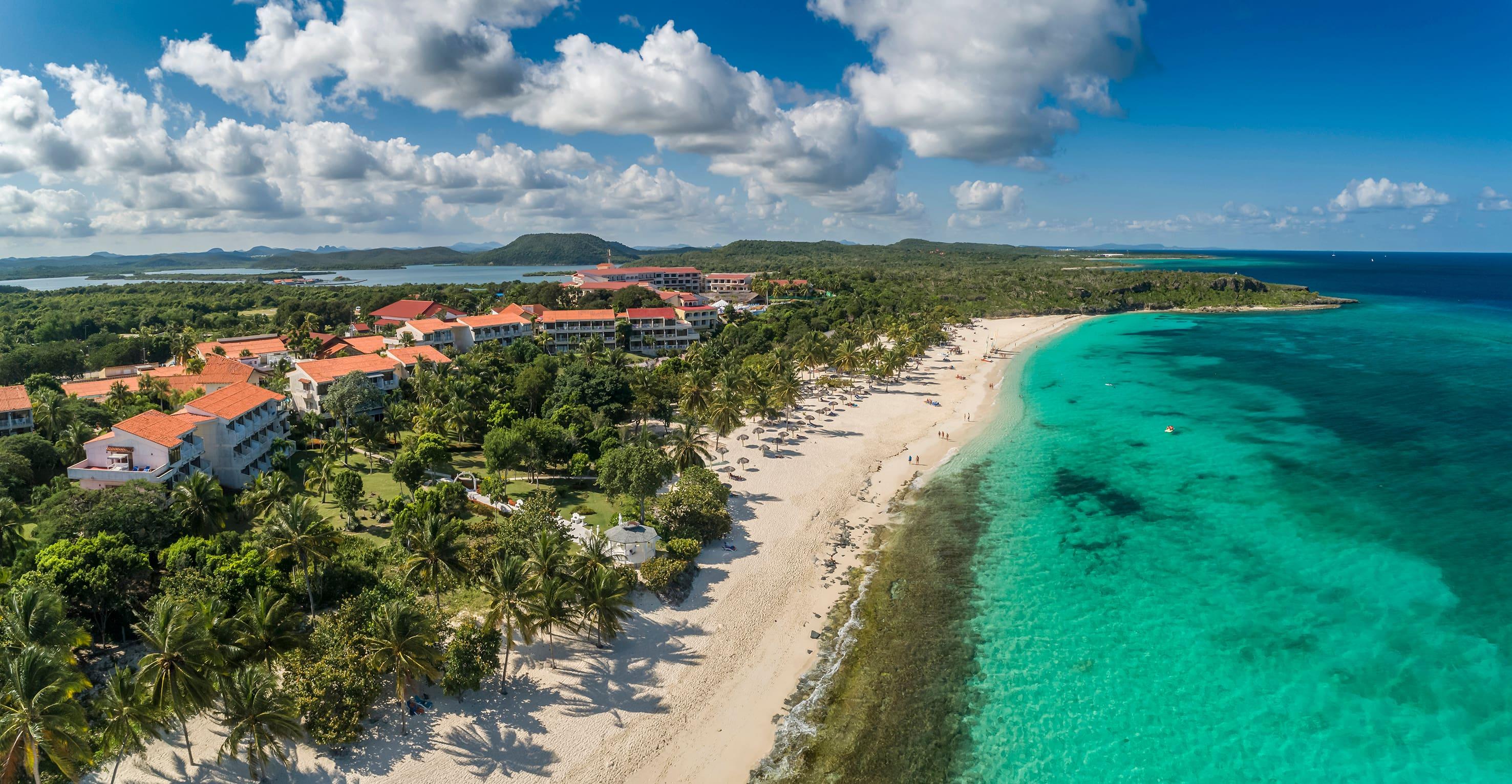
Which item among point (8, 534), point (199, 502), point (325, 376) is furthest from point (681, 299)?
point (8, 534)

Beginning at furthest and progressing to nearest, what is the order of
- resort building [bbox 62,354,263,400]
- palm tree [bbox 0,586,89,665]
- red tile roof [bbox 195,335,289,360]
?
red tile roof [bbox 195,335,289,360], resort building [bbox 62,354,263,400], palm tree [bbox 0,586,89,665]

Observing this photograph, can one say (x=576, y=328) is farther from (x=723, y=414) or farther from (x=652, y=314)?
(x=723, y=414)

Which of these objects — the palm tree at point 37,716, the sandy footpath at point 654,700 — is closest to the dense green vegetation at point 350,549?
the palm tree at point 37,716

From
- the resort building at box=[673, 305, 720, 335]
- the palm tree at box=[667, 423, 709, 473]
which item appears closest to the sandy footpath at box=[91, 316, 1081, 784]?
the palm tree at box=[667, 423, 709, 473]

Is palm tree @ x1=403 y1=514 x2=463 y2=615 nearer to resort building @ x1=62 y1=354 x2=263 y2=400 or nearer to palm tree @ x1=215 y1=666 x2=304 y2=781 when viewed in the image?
palm tree @ x1=215 y1=666 x2=304 y2=781

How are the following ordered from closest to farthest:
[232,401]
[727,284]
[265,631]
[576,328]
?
[265,631]
[232,401]
[576,328]
[727,284]

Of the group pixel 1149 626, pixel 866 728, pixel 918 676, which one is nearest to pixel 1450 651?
pixel 1149 626
